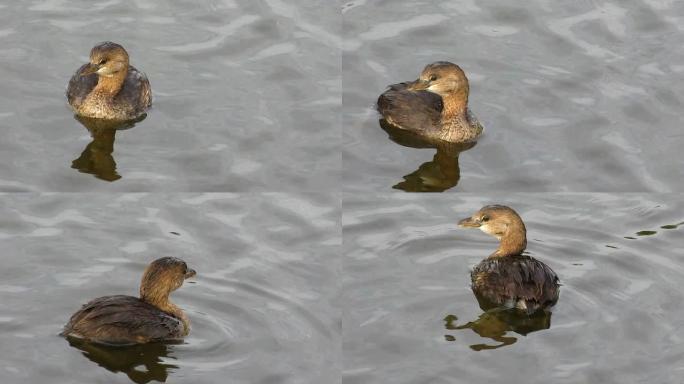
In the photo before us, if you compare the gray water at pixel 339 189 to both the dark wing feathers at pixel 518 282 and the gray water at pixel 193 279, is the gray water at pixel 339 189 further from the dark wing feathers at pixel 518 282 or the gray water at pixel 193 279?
the dark wing feathers at pixel 518 282

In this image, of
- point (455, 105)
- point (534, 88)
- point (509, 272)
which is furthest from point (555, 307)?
point (534, 88)

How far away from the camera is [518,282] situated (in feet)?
48.7

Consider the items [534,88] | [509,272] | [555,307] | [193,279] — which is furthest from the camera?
[534,88]

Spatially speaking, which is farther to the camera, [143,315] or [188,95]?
[188,95]

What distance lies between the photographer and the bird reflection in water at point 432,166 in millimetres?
16156

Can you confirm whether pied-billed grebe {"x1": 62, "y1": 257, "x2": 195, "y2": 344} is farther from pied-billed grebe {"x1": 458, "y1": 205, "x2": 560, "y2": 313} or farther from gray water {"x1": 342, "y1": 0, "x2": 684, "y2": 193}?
pied-billed grebe {"x1": 458, "y1": 205, "x2": 560, "y2": 313}

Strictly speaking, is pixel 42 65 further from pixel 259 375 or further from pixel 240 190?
pixel 259 375

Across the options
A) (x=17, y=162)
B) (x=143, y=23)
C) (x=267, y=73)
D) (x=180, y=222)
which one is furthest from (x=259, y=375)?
(x=143, y=23)

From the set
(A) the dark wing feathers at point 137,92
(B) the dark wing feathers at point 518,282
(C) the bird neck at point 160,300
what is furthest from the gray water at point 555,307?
(A) the dark wing feathers at point 137,92

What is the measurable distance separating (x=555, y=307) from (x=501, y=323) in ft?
1.81

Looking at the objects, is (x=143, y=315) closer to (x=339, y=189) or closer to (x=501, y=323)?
(x=339, y=189)

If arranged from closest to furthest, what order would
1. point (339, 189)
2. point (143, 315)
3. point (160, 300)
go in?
point (143, 315), point (160, 300), point (339, 189)

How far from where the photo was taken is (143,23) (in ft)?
61.1

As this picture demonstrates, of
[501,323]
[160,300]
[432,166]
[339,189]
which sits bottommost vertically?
[501,323]
